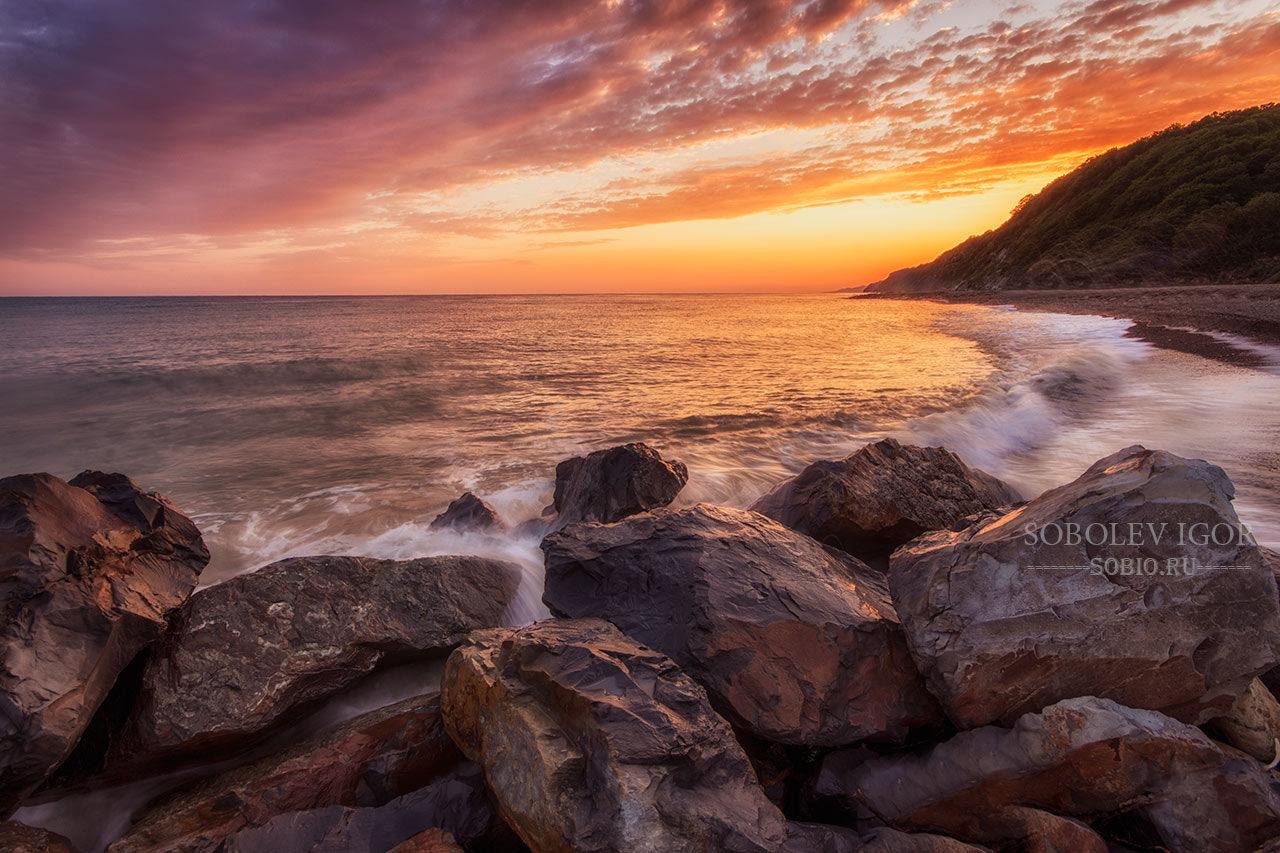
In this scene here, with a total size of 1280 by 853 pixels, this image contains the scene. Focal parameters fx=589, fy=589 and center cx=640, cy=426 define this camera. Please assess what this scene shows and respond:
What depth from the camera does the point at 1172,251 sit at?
50812 millimetres

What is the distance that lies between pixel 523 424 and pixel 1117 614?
12242 mm

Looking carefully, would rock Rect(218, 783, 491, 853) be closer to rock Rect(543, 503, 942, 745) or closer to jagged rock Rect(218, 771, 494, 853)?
jagged rock Rect(218, 771, 494, 853)

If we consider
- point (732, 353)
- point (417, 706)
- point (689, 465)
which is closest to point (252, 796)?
point (417, 706)

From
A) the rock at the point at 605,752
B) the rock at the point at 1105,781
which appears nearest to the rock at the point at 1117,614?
the rock at the point at 1105,781

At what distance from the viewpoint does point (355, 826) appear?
2908mm

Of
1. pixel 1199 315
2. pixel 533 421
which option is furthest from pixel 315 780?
pixel 1199 315

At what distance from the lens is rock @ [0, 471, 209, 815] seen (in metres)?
2.90

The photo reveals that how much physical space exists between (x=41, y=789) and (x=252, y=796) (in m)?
1.43

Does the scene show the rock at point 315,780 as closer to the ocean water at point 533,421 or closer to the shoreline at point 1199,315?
the ocean water at point 533,421

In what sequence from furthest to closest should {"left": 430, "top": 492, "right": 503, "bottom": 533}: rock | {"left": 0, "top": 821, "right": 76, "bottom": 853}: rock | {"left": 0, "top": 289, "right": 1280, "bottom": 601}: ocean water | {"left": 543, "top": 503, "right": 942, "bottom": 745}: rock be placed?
{"left": 0, "top": 289, "right": 1280, "bottom": 601}: ocean water
{"left": 430, "top": 492, "right": 503, "bottom": 533}: rock
{"left": 543, "top": 503, "right": 942, "bottom": 745}: rock
{"left": 0, "top": 821, "right": 76, "bottom": 853}: rock

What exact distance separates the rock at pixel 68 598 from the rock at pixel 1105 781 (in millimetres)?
4217

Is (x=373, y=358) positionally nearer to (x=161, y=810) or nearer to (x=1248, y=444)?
(x=161, y=810)

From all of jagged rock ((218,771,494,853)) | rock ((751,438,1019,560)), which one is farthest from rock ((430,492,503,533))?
jagged rock ((218,771,494,853))

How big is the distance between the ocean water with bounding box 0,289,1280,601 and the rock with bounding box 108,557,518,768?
1.09 m
